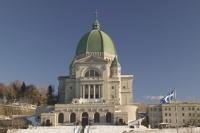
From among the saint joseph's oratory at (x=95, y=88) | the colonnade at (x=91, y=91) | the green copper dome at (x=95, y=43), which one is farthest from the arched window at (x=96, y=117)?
the green copper dome at (x=95, y=43)

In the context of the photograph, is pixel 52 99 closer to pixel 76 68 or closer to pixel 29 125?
pixel 76 68

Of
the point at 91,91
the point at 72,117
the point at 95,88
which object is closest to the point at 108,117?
the point at 72,117

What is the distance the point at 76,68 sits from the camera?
10056cm

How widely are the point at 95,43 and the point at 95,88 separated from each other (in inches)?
451

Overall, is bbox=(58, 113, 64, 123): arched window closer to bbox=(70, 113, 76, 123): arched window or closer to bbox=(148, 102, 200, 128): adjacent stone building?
bbox=(70, 113, 76, 123): arched window

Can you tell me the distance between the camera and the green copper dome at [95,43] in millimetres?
105500

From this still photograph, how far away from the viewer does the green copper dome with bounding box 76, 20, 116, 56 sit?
105500mm

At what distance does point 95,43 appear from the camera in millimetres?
105938

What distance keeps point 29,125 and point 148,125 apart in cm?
2208

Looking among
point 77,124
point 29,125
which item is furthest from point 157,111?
point 29,125

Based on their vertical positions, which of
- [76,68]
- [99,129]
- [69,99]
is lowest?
[99,129]

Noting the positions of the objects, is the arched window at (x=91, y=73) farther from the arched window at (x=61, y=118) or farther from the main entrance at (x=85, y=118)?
the arched window at (x=61, y=118)

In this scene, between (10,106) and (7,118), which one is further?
(10,106)

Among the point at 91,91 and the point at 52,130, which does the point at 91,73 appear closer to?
the point at 91,91
